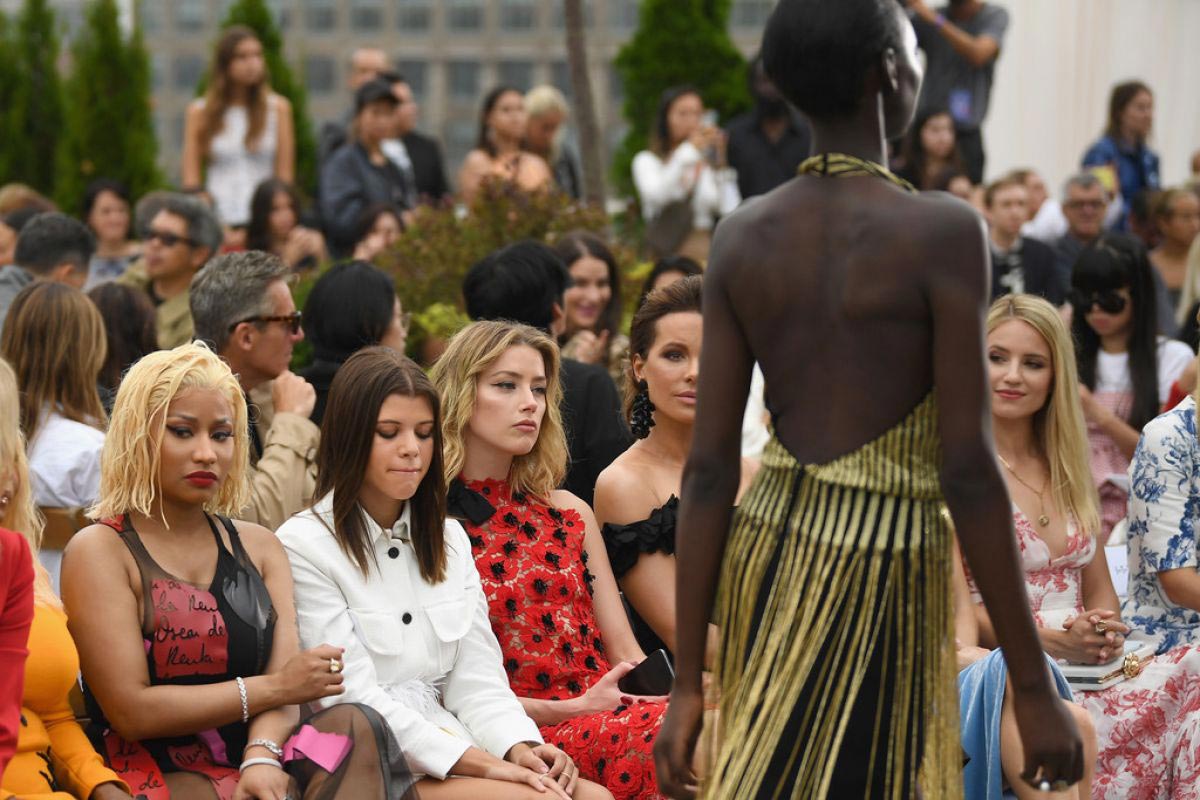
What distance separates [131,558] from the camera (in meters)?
4.56

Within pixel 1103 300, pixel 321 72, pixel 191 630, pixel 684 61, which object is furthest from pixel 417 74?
pixel 191 630

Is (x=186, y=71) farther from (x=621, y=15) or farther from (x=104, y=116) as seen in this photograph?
(x=104, y=116)

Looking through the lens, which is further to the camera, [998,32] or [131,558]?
[998,32]

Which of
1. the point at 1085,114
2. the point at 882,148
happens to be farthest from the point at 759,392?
the point at 1085,114

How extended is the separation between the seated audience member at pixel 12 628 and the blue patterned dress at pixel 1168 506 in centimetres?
333

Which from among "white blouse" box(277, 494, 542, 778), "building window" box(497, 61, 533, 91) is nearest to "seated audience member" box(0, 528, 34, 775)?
"white blouse" box(277, 494, 542, 778)

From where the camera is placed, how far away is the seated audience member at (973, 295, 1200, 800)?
17.7ft

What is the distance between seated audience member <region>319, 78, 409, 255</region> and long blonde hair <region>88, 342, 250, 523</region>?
21.3 ft

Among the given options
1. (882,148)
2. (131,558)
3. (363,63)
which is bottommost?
(131,558)

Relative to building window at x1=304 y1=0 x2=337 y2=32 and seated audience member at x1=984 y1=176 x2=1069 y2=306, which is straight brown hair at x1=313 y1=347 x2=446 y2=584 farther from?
building window at x1=304 y1=0 x2=337 y2=32

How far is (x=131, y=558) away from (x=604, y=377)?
7.97 ft

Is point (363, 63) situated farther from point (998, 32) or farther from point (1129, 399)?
point (1129, 399)

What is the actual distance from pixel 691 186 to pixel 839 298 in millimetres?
8685

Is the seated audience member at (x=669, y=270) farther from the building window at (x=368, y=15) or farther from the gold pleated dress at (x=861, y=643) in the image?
the building window at (x=368, y=15)
